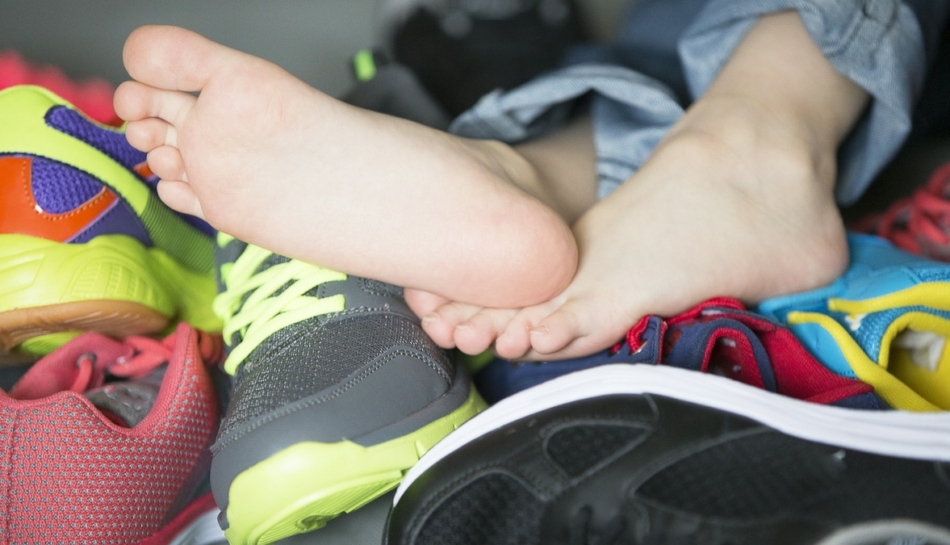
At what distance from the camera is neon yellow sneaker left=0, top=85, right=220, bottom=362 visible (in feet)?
1.53

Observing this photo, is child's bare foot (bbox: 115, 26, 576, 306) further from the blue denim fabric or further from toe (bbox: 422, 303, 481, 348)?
the blue denim fabric

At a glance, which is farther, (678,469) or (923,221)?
(923,221)

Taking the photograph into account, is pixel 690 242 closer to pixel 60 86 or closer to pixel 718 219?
pixel 718 219

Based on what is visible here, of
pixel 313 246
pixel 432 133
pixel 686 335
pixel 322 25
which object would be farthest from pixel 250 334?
pixel 322 25

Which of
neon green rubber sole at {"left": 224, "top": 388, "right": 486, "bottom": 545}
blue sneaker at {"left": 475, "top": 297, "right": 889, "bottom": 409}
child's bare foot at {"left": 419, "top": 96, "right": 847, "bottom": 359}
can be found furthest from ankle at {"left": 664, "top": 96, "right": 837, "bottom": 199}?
neon green rubber sole at {"left": 224, "top": 388, "right": 486, "bottom": 545}

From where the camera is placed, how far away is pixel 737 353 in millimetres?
451

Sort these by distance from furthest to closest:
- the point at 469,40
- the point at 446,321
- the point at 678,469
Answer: the point at 469,40 → the point at 446,321 → the point at 678,469

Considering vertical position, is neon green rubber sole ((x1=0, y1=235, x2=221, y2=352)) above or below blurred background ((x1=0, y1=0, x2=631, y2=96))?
below

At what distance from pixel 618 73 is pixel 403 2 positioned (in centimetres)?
33

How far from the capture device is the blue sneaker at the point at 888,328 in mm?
447

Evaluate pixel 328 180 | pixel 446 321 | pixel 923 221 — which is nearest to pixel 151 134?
pixel 328 180

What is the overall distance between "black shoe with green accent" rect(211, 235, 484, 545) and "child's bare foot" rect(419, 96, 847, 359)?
1.6 inches

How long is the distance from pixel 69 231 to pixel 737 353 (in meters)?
0.48

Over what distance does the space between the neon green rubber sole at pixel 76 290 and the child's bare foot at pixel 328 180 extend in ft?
0.28
